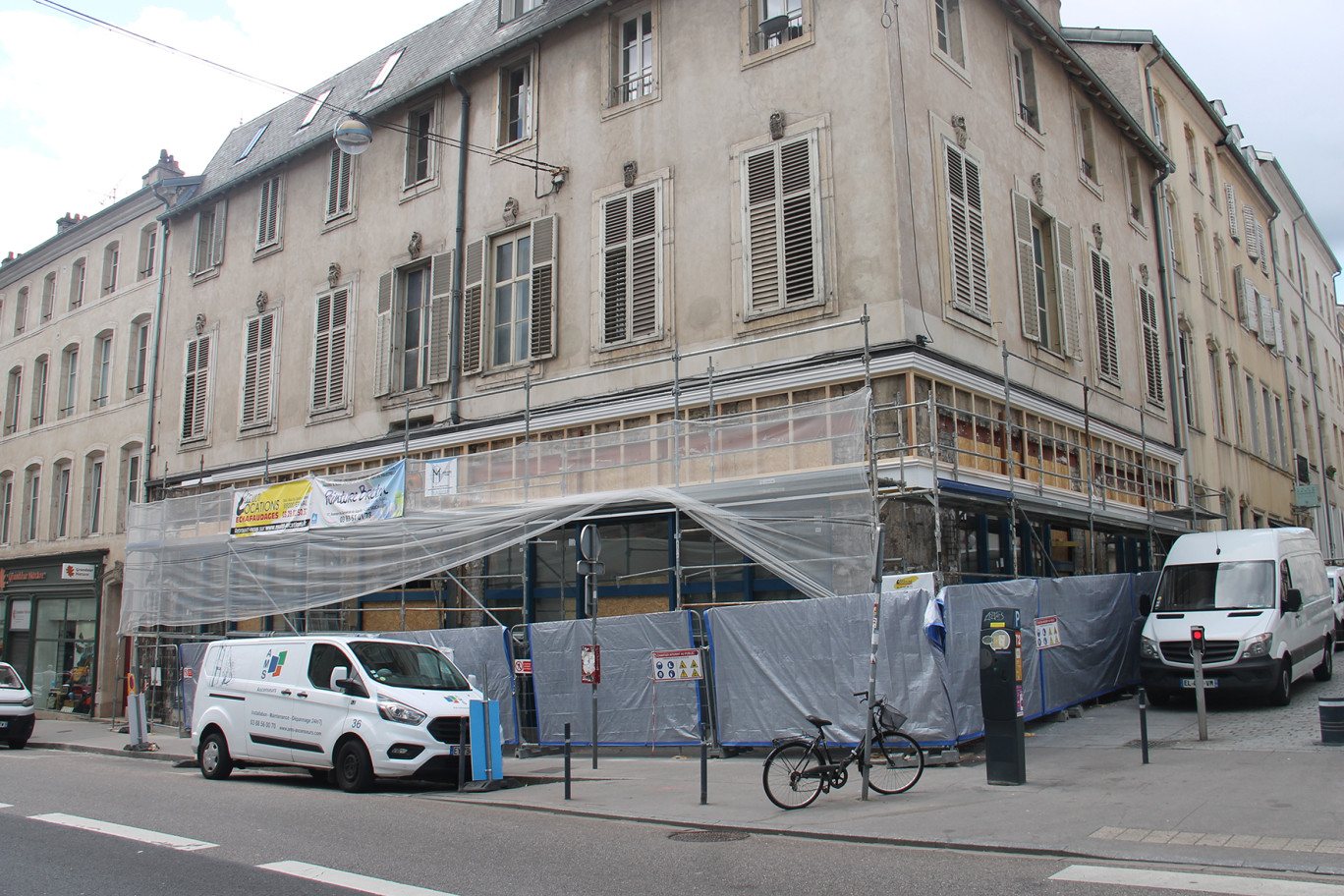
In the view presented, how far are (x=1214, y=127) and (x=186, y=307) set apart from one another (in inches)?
1153

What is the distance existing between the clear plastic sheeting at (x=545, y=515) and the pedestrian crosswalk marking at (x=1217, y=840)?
4.40 metres

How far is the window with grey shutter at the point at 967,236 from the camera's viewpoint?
15.5 meters

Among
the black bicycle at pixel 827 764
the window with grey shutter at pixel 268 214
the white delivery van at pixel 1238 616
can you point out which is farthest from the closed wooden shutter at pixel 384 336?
the white delivery van at pixel 1238 616

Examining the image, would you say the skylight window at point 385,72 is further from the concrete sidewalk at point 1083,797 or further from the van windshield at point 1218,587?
the van windshield at point 1218,587

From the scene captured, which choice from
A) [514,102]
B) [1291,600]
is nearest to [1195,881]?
[1291,600]

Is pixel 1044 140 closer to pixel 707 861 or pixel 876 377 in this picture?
pixel 876 377

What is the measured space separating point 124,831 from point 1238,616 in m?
13.4

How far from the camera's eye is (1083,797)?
8.94 meters

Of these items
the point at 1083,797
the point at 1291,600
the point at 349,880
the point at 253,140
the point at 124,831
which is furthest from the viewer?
the point at 253,140

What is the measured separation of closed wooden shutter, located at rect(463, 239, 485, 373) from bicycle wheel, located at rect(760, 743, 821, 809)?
38.2 ft

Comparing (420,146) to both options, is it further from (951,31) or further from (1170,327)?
(1170,327)

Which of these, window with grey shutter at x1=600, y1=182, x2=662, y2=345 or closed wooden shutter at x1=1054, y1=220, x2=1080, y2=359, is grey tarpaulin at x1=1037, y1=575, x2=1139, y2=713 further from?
window with grey shutter at x1=600, y1=182, x2=662, y2=345

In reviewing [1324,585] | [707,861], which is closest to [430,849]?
[707,861]

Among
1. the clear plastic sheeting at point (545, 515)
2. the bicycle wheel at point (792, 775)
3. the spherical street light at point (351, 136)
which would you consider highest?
the spherical street light at point (351, 136)
